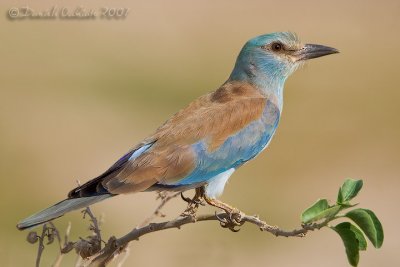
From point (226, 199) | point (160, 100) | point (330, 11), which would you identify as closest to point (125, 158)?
point (226, 199)

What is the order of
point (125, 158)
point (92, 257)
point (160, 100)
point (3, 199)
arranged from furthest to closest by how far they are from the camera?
point (160, 100)
point (3, 199)
point (125, 158)
point (92, 257)

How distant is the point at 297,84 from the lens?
16312 millimetres

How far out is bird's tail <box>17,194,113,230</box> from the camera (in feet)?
13.8

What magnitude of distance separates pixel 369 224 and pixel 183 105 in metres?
10.2

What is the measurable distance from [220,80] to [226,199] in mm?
4569

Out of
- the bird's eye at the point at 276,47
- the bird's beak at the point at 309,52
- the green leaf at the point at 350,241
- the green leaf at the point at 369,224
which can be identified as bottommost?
the green leaf at the point at 350,241

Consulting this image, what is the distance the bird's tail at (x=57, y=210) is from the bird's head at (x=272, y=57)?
1.66 m

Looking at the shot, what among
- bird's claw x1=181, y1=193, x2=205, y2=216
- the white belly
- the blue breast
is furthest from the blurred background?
bird's claw x1=181, y1=193, x2=205, y2=216

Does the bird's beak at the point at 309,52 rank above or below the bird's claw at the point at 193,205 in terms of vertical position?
above

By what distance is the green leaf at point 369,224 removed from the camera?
11.6ft

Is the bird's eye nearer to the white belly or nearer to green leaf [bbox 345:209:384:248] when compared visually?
the white belly

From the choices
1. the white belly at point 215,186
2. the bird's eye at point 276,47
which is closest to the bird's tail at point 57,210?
the white belly at point 215,186

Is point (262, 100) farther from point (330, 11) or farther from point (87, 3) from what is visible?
point (330, 11)

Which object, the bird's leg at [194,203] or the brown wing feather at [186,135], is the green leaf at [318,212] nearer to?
the bird's leg at [194,203]
